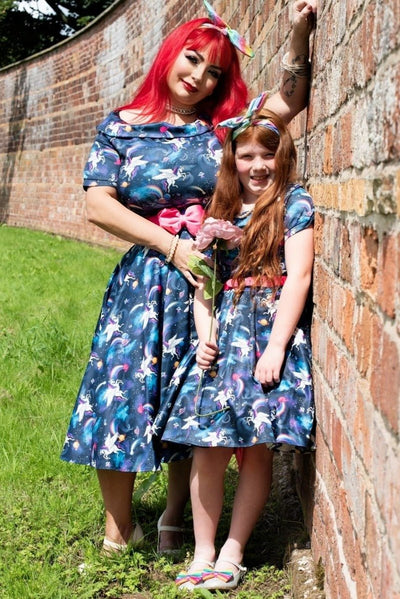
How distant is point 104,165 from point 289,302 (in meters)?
0.89

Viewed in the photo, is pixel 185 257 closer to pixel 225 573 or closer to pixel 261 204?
pixel 261 204

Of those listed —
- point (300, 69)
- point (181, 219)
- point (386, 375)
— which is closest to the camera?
point (386, 375)

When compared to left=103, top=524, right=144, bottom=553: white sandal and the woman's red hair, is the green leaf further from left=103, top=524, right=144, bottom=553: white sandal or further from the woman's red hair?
left=103, top=524, right=144, bottom=553: white sandal

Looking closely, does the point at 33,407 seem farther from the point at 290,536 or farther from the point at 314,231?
the point at 314,231

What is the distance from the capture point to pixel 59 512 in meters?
3.61

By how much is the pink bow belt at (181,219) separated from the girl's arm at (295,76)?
458mm

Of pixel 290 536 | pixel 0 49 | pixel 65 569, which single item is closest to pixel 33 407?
pixel 65 569

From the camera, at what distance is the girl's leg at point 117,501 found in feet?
10.2

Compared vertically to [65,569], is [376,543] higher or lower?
higher

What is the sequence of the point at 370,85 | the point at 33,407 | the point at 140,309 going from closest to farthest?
the point at 370,85 → the point at 140,309 → the point at 33,407

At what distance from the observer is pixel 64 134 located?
16844 millimetres

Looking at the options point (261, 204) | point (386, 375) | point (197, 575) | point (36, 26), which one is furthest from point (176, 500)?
point (36, 26)

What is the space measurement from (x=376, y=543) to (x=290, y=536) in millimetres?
1588

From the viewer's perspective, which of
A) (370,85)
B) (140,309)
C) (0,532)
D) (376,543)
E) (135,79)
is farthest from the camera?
(135,79)
